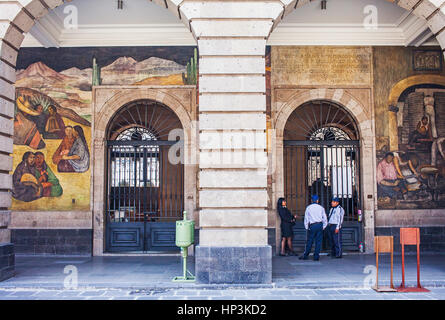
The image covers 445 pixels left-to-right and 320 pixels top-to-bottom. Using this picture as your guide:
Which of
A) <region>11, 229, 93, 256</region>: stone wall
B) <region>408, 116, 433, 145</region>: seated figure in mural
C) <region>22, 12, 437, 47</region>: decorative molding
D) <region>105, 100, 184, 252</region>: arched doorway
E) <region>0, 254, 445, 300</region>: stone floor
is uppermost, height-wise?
<region>22, 12, 437, 47</region>: decorative molding

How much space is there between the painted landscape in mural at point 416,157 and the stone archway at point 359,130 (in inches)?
13.4

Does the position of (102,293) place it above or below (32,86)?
below

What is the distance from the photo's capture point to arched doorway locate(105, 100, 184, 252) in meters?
12.8

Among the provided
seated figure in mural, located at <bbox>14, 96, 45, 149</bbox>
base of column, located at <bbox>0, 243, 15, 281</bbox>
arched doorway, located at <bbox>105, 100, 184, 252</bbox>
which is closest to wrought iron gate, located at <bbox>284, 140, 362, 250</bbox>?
arched doorway, located at <bbox>105, 100, 184, 252</bbox>

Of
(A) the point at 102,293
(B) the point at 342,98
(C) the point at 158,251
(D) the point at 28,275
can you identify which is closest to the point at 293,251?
(C) the point at 158,251

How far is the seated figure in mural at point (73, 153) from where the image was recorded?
12602 millimetres

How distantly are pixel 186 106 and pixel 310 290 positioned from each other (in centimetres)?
701

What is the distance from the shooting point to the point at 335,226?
11.9 meters

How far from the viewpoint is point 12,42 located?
358 inches

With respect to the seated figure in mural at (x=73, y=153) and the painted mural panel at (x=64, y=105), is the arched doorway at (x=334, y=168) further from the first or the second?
the seated figure in mural at (x=73, y=153)

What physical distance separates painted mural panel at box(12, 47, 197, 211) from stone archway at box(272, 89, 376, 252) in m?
3.18

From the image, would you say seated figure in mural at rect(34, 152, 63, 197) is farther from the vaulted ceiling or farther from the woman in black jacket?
the woman in black jacket

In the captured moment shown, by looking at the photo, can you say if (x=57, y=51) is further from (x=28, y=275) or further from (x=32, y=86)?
(x=28, y=275)

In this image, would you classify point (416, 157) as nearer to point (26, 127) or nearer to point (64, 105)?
point (64, 105)
